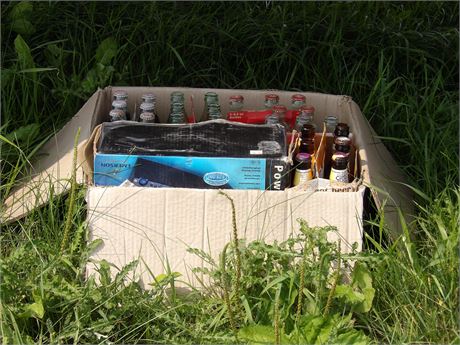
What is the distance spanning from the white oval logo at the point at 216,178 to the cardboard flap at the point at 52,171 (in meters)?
0.35

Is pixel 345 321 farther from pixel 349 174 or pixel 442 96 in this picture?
pixel 442 96

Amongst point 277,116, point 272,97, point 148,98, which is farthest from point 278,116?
point 148,98

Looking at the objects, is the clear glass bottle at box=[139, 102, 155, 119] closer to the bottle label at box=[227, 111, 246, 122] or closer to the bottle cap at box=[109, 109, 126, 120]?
the bottle cap at box=[109, 109, 126, 120]

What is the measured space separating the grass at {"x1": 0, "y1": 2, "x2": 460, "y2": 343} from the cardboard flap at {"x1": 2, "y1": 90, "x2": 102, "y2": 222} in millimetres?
37

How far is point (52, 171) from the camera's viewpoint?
2.50 m

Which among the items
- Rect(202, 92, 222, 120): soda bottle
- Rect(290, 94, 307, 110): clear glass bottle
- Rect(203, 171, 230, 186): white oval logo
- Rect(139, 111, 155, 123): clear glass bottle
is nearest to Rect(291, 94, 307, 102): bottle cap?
Rect(290, 94, 307, 110): clear glass bottle

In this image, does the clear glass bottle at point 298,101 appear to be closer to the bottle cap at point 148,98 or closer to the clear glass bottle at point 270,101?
the clear glass bottle at point 270,101

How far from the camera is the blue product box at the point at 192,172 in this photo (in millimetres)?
2295

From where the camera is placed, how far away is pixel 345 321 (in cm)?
202

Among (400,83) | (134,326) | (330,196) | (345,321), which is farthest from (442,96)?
(134,326)

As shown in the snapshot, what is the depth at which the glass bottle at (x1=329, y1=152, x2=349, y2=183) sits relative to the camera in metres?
2.37

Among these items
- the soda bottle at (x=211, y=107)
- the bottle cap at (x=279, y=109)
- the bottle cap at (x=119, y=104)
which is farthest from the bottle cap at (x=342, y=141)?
the bottle cap at (x=119, y=104)

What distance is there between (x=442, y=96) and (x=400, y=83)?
0.17m

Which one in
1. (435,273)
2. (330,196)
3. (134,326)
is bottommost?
(134,326)
